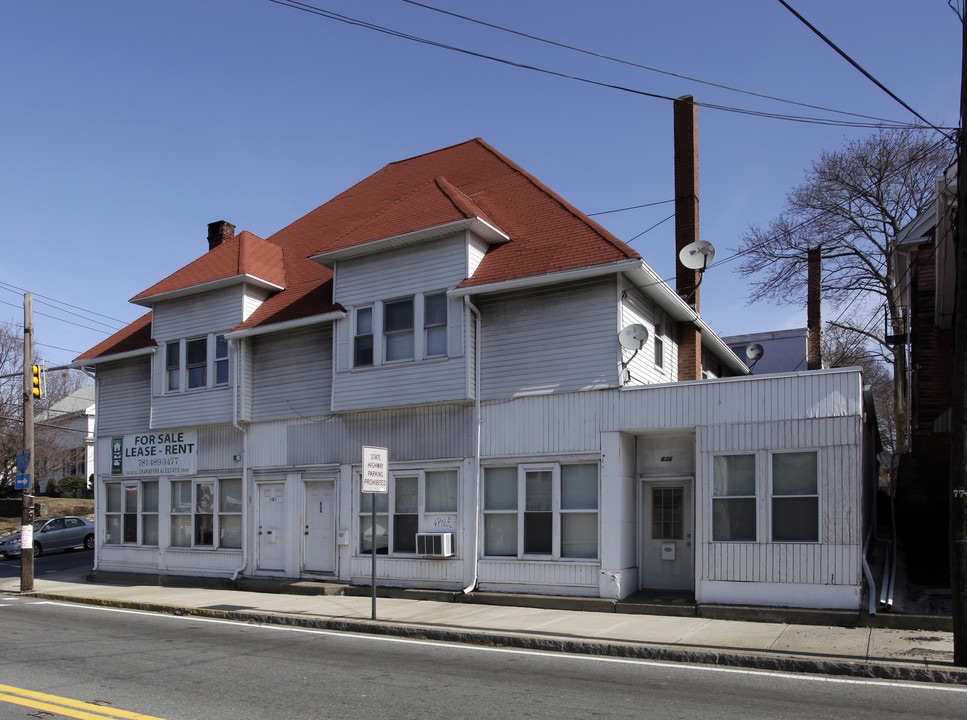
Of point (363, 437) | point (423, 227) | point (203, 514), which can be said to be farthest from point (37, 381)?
point (423, 227)

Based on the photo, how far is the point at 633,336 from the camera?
577 inches

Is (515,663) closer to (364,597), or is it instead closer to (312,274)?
(364,597)

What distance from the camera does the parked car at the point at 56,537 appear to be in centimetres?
3197

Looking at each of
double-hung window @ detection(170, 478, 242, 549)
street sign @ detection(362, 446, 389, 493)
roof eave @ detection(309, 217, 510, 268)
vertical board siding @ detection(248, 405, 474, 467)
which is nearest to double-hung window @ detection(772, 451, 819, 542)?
vertical board siding @ detection(248, 405, 474, 467)

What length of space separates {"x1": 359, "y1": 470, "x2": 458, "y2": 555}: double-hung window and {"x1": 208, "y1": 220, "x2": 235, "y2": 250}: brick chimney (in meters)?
10.7

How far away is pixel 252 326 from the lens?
1955 cm

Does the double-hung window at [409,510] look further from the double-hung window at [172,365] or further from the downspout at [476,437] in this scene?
the double-hung window at [172,365]

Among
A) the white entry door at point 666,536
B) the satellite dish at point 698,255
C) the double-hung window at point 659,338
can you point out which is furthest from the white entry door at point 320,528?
the satellite dish at point 698,255

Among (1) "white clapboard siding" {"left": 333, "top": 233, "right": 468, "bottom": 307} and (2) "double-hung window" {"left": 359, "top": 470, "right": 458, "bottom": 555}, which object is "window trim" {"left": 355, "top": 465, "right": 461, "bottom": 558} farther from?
(1) "white clapboard siding" {"left": 333, "top": 233, "right": 468, "bottom": 307}

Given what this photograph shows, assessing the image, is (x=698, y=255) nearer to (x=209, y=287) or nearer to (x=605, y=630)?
(x=605, y=630)

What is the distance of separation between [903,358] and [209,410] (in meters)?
21.4

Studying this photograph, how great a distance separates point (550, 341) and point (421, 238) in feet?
11.1

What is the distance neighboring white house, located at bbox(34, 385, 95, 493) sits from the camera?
171 feet

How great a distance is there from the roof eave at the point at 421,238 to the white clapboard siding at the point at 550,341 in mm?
1329
